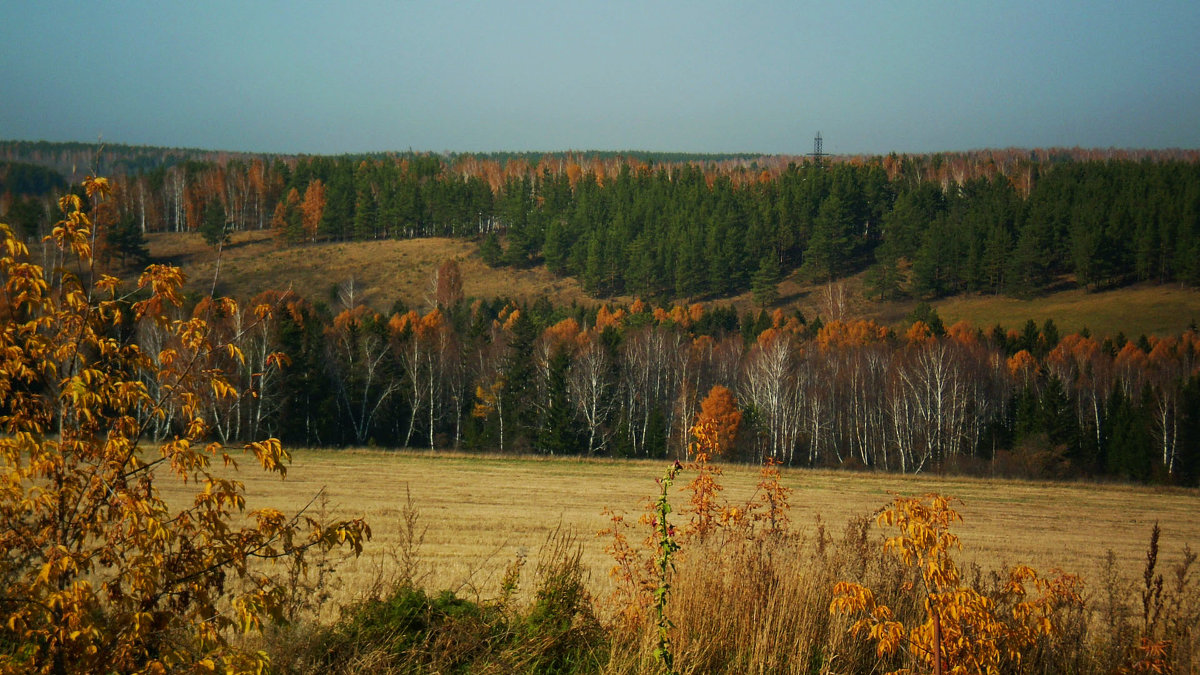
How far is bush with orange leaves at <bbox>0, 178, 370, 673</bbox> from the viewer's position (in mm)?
4500

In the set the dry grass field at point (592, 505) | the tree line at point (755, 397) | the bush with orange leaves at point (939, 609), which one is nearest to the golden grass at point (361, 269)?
the tree line at point (755, 397)

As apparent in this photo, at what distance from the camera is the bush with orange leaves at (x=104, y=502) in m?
4.50

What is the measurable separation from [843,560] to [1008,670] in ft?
6.06

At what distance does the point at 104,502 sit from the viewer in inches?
188

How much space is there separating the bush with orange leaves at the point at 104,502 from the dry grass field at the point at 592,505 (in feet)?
23.2

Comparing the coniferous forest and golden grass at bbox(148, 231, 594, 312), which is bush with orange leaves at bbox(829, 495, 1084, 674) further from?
golden grass at bbox(148, 231, 594, 312)

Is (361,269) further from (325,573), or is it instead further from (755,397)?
(325,573)

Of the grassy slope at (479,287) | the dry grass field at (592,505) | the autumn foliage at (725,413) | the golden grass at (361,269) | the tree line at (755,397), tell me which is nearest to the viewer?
the dry grass field at (592,505)

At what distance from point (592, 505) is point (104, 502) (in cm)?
2454

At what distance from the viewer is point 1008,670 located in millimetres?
6512

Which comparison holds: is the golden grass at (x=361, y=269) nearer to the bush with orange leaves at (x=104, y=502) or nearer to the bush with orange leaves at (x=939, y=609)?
the bush with orange leaves at (x=104, y=502)

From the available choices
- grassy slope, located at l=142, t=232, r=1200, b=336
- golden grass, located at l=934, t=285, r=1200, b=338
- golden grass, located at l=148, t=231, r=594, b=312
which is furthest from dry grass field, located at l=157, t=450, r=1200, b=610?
golden grass, located at l=148, t=231, r=594, b=312

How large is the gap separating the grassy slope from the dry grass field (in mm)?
53103

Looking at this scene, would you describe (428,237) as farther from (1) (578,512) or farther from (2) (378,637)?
(2) (378,637)
